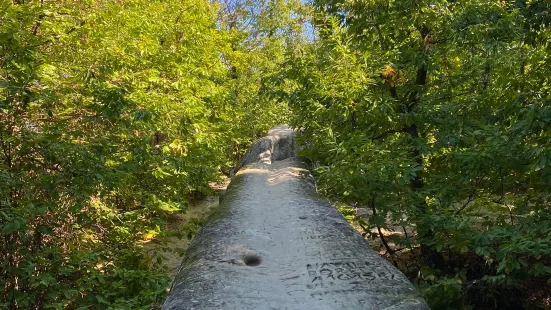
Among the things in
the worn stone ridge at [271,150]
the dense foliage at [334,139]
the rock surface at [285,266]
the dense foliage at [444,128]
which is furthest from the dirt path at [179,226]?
the dense foliage at [444,128]

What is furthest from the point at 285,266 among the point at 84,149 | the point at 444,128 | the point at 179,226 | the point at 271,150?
the point at 179,226

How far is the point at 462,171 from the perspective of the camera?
4.64 metres

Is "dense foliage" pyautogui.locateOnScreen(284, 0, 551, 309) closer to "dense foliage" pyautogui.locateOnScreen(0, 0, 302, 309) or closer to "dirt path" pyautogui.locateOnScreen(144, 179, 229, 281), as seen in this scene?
"dense foliage" pyautogui.locateOnScreen(0, 0, 302, 309)

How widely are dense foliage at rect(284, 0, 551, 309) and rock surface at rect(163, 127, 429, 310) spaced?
91cm

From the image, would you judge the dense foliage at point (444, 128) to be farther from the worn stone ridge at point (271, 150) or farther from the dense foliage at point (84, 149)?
the worn stone ridge at point (271, 150)

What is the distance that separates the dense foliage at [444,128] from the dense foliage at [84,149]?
2445mm

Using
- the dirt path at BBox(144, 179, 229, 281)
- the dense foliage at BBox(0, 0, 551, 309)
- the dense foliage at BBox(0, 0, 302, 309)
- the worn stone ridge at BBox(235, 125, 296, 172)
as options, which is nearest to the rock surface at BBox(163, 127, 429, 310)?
the dense foliage at BBox(0, 0, 551, 309)

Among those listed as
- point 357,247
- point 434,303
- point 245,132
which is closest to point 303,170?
point 434,303

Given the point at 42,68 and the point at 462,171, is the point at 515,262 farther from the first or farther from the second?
the point at 42,68

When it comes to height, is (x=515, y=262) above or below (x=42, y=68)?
below

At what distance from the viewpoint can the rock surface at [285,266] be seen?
2.54 meters

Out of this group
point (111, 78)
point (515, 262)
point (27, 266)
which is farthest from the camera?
point (111, 78)

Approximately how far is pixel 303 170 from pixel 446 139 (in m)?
3.51

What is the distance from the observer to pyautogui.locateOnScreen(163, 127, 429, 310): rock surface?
100 inches
